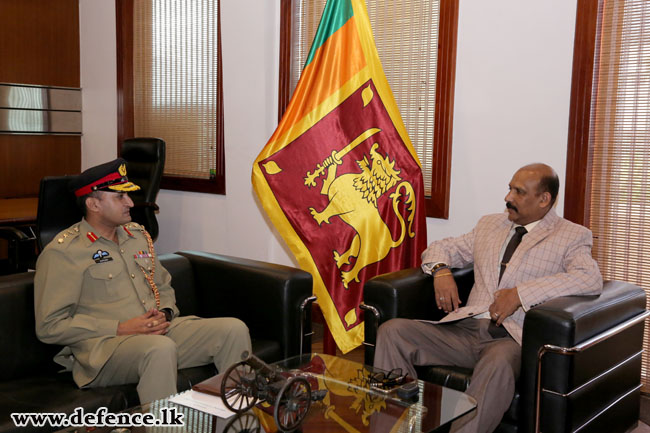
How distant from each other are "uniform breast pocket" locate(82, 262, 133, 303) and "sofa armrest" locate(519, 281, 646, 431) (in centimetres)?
149

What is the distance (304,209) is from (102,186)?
1.01 meters

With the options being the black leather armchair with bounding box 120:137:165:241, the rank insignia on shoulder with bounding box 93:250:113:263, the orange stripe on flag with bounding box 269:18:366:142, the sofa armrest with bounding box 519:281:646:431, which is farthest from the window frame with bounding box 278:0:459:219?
the rank insignia on shoulder with bounding box 93:250:113:263

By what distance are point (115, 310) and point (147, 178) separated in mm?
2243

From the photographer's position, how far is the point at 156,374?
2240 millimetres

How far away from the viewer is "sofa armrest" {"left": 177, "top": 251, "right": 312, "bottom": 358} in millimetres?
2758

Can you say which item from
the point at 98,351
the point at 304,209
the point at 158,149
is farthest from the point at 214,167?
the point at 98,351

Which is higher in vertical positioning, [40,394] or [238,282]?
[238,282]

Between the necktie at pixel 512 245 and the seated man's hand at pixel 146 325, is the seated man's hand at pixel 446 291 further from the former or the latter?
the seated man's hand at pixel 146 325

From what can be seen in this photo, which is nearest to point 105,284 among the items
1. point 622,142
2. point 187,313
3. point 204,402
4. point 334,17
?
point 187,313

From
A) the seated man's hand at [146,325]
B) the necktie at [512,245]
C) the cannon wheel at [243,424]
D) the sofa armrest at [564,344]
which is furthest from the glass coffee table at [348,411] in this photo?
the necktie at [512,245]

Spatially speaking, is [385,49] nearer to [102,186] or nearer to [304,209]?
[304,209]

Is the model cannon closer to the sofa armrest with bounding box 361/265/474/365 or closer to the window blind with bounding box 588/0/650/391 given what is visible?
the sofa armrest with bounding box 361/265/474/365

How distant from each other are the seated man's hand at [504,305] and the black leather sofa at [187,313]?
76 centimetres

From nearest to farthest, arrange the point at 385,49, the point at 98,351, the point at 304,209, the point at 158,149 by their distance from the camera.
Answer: the point at 98,351 < the point at 304,209 < the point at 385,49 < the point at 158,149
